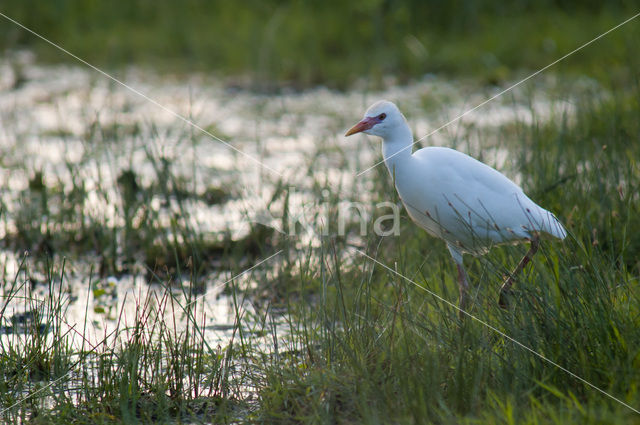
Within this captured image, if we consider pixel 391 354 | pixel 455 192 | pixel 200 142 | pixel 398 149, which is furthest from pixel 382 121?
pixel 200 142

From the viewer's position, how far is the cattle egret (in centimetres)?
354

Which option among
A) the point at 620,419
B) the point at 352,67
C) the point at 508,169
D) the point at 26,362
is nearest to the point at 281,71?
the point at 352,67

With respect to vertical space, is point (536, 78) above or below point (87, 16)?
below

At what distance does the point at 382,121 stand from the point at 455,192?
46 cm

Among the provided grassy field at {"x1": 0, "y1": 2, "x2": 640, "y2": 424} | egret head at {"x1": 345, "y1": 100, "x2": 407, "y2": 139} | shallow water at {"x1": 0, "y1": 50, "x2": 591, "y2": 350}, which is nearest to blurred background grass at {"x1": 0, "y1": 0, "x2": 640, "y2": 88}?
shallow water at {"x1": 0, "y1": 50, "x2": 591, "y2": 350}

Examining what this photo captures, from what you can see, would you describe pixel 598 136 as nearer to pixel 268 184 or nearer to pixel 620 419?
pixel 268 184

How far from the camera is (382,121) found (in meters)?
3.63

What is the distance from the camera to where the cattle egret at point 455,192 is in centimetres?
354

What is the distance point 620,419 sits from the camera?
7.55 feet

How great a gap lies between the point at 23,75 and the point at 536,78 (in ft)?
20.4

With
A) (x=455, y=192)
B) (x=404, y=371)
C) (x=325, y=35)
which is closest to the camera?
(x=404, y=371)

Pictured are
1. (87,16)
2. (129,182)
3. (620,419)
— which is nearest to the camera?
(620,419)

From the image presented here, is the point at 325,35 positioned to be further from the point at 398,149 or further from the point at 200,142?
the point at 398,149

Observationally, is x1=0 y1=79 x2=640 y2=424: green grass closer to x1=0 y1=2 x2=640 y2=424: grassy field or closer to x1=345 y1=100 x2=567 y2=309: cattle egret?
x1=0 y1=2 x2=640 y2=424: grassy field
